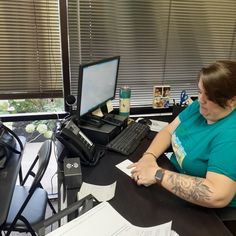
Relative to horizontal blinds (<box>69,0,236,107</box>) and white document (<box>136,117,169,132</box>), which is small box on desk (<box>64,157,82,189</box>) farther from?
horizontal blinds (<box>69,0,236,107</box>)

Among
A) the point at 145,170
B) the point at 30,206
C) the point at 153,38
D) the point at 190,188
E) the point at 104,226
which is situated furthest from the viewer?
the point at 153,38

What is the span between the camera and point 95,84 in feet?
4.95

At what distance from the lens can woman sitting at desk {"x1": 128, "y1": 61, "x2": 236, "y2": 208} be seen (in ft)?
3.20

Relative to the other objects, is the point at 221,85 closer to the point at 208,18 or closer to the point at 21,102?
the point at 208,18

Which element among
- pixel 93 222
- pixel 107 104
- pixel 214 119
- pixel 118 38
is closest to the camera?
pixel 93 222

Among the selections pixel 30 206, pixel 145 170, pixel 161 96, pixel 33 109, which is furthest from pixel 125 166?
pixel 33 109

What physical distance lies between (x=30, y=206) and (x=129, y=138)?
71 centimetres

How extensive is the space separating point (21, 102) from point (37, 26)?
0.59 meters

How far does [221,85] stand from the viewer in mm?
1043

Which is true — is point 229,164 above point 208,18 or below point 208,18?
below

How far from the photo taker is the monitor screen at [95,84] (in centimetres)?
138

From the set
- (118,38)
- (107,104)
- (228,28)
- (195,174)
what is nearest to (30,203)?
(107,104)

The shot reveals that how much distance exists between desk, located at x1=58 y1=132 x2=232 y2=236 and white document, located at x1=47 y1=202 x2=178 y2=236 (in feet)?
0.14

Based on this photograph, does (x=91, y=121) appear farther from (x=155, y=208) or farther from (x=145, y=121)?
(x=155, y=208)
